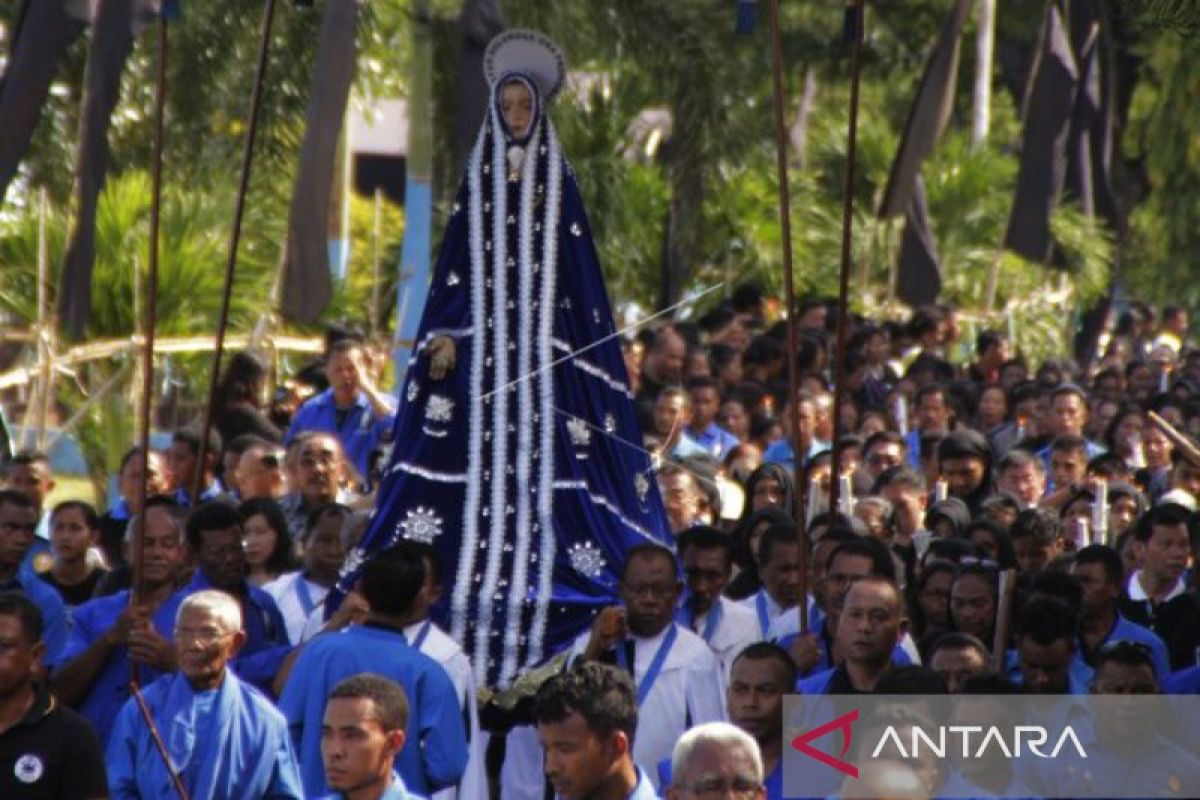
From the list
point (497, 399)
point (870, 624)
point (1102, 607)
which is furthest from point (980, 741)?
point (497, 399)

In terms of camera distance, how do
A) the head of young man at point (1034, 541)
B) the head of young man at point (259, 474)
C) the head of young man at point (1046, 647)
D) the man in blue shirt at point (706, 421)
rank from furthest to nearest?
the man in blue shirt at point (706, 421) → the head of young man at point (259, 474) → the head of young man at point (1034, 541) → the head of young man at point (1046, 647)

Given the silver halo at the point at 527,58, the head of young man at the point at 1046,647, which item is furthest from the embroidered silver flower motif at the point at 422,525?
the head of young man at the point at 1046,647

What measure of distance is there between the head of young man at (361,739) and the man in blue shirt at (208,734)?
0.99 meters

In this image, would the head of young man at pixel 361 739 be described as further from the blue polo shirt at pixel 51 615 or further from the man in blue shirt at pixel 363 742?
the blue polo shirt at pixel 51 615

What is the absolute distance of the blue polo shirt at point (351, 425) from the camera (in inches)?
543

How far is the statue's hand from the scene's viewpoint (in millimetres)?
11047

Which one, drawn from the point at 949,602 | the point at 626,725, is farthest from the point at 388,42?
the point at 626,725

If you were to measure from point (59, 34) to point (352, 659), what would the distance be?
4951 millimetres

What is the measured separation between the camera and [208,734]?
855 centimetres

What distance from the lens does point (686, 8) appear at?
18.7 m

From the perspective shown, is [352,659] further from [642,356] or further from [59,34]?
[642,356]

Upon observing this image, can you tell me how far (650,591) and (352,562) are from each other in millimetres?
1291

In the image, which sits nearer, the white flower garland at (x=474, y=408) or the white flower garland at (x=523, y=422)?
the white flower garland at (x=523, y=422)

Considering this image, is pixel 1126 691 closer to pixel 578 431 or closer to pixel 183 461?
pixel 578 431
